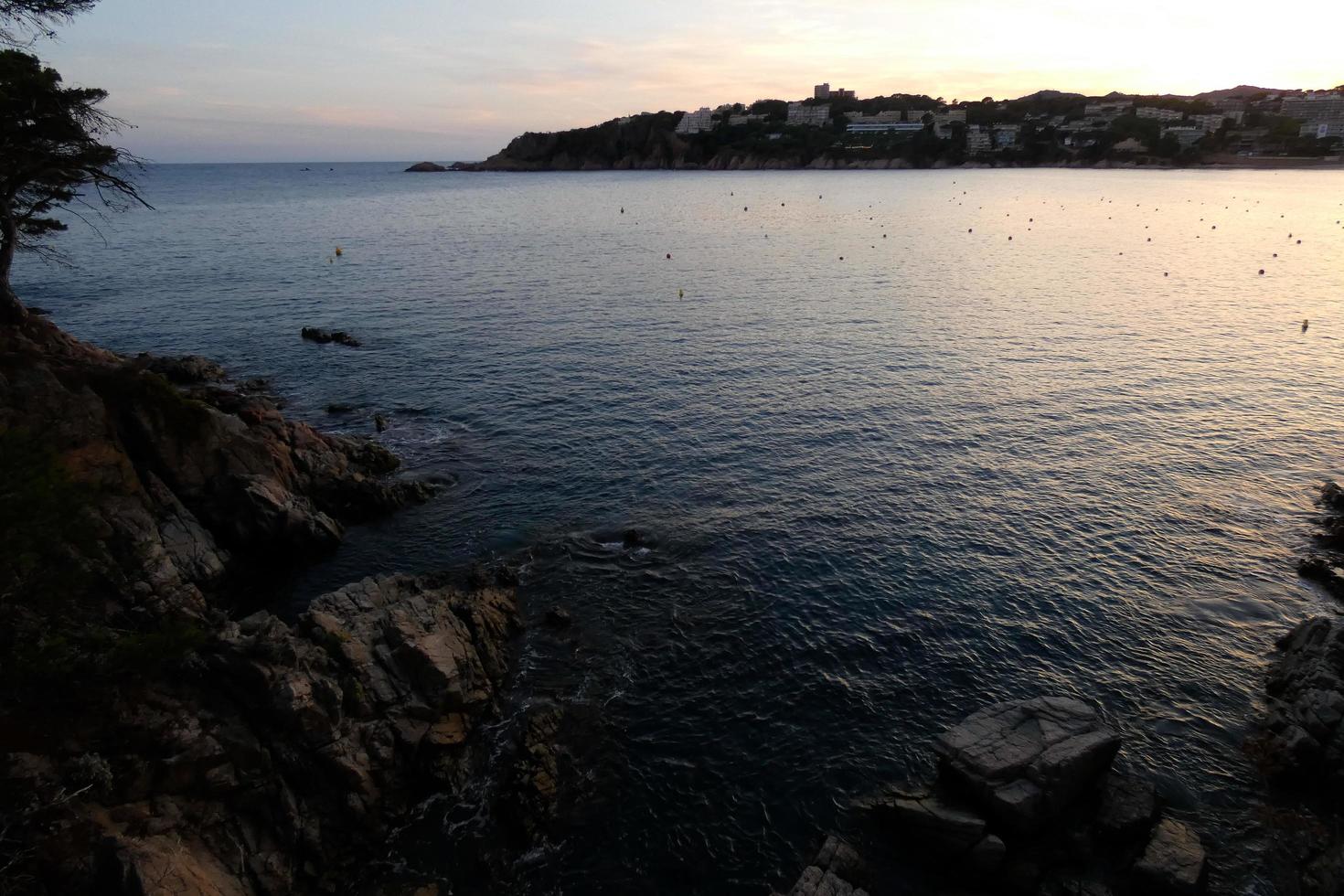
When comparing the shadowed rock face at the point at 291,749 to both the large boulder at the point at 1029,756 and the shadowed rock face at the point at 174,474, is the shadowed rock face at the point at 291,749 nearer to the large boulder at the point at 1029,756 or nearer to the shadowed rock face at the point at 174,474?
the shadowed rock face at the point at 174,474

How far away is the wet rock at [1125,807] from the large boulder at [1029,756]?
552 millimetres

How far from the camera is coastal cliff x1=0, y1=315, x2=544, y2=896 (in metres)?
17.0

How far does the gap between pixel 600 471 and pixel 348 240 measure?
116245mm

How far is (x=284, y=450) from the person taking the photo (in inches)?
1542

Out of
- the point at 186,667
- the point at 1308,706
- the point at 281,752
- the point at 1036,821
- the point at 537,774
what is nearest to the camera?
the point at 1036,821

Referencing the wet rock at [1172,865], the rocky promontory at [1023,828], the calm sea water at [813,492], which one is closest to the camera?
the wet rock at [1172,865]

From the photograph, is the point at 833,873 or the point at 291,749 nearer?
the point at 833,873

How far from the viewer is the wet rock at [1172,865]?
19703mm

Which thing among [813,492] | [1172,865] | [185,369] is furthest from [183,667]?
[185,369]

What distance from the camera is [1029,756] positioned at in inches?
880

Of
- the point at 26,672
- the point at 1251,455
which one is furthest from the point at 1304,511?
the point at 26,672

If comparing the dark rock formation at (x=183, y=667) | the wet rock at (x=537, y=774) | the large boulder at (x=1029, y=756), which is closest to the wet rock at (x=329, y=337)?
the dark rock formation at (x=183, y=667)

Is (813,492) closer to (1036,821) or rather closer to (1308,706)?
(1036,821)

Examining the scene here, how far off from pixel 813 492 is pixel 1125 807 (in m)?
23.1
